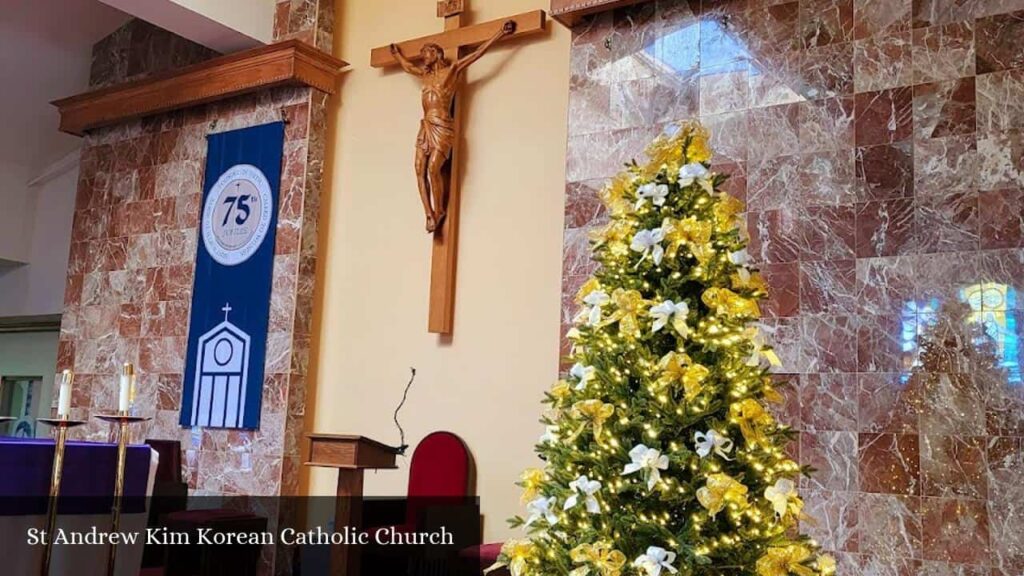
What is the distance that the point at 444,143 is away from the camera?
19.2ft

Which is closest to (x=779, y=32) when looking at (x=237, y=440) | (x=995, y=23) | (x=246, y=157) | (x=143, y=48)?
(x=995, y=23)

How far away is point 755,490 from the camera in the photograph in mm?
2820

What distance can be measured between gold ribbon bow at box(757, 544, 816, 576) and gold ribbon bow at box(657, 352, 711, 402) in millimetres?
485

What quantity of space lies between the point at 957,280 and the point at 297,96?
4293 mm

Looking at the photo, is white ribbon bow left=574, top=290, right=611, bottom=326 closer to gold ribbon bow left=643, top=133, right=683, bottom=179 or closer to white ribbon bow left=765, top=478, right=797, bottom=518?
gold ribbon bow left=643, top=133, right=683, bottom=179

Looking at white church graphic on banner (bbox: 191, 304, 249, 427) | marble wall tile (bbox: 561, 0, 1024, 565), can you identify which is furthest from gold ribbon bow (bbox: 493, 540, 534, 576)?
white church graphic on banner (bbox: 191, 304, 249, 427)

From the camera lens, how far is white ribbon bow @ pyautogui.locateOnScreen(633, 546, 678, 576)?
2.67 m

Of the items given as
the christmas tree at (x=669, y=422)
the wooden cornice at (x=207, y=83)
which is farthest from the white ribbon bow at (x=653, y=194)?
the wooden cornice at (x=207, y=83)

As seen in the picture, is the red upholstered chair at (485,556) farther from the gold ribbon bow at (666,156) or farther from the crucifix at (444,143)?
the gold ribbon bow at (666,156)

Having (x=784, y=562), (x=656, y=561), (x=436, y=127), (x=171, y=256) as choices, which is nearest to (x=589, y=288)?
(x=656, y=561)

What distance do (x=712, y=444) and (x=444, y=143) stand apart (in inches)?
137

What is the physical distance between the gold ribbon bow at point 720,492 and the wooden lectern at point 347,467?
1998 mm

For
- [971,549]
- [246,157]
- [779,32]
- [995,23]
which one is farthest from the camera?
[246,157]

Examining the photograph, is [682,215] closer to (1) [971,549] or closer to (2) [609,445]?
(2) [609,445]
